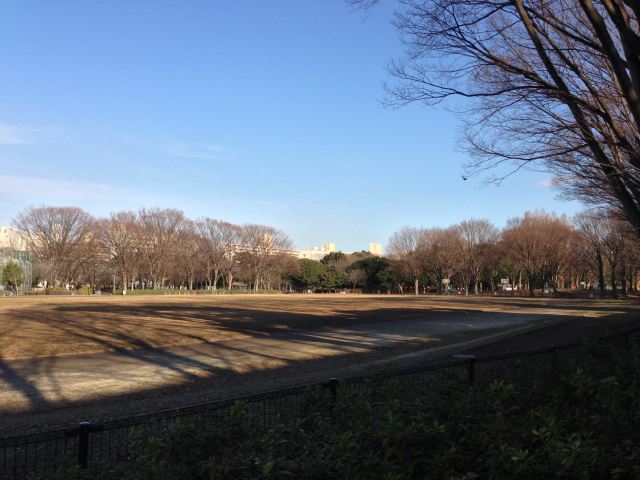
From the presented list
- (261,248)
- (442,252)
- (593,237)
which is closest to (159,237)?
(261,248)

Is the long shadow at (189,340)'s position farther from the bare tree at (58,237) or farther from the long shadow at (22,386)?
the bare tree at (58,237)

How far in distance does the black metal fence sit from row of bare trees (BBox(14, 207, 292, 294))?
85645mm

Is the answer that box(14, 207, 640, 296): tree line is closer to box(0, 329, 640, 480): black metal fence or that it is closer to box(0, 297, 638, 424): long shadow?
box(0, 297, 638, 424): long shadow

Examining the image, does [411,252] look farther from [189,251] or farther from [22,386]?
[22,386]

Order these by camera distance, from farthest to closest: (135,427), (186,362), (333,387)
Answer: (186,362)
(333,387)
(135,427)

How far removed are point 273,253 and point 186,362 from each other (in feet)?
305

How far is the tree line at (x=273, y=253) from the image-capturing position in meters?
81.4

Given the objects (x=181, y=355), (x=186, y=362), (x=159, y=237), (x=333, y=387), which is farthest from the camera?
(x=159, y=237)

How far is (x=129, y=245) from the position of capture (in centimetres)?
8694

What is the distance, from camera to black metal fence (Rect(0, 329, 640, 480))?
11.6ft

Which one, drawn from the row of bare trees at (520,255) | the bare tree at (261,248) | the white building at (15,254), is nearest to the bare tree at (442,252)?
the row of bare trees at (520,255)

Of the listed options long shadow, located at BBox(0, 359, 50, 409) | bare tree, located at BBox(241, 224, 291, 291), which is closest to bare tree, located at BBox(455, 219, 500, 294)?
bare tree, located at BBox(241, 224, 291, 291)

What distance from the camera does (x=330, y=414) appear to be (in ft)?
13.6

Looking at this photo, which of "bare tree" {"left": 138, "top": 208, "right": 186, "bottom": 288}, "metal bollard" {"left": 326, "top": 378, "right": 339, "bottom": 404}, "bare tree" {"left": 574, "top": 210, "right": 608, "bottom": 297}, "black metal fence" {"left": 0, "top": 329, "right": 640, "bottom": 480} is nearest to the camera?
"black metal fence" {"left": 0, "top": 329, "right": 640, "bottom": 480}
